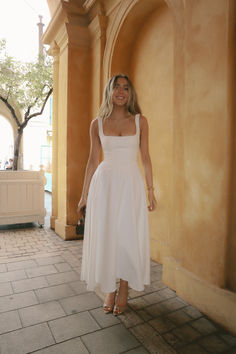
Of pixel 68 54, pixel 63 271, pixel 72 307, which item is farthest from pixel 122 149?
pixel 68 54

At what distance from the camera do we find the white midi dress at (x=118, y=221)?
2324 millimetres

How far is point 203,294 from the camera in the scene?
2.47m

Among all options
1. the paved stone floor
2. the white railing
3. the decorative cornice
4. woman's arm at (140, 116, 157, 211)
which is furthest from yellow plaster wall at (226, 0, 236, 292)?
the white railing

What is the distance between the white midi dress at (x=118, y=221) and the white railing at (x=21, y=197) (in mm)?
3862

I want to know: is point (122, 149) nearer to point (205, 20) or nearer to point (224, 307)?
point (205, 20)

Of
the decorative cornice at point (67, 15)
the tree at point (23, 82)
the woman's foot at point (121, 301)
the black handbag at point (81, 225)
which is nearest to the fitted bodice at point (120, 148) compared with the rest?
the black handbag at point (81, 225)

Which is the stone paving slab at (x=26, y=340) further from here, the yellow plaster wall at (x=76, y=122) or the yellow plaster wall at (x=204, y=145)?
the yellow plaster wall at (x=76, y=122)

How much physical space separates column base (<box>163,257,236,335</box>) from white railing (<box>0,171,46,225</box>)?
385 centimetres

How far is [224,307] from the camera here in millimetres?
2258

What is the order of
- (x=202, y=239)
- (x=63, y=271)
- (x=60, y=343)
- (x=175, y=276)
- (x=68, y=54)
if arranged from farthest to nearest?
(x=68, y=54)
(x=63, y=271)
(x=175, y=276)
(x=202, y=239)
(x=60, y=343)

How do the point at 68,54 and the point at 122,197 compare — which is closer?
the point at 122,197

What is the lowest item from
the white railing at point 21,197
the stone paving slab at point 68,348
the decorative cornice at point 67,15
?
the stone paving slab at point 68,348

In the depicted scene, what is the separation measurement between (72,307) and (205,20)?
118 inches

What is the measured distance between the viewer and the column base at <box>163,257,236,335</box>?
7.25ft
